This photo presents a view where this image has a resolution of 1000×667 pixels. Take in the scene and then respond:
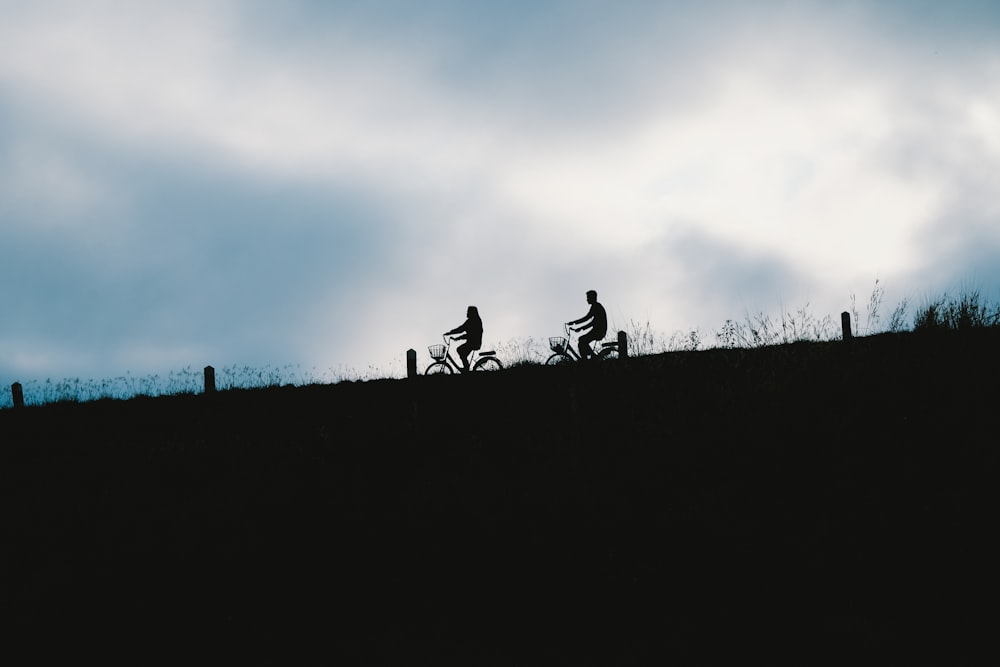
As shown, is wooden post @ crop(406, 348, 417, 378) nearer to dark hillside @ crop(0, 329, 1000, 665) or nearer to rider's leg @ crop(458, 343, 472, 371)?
rider's leg @ crop(458, 343, 472, 371)

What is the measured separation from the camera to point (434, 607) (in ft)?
21.1

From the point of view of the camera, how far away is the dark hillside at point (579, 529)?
19.6 ft

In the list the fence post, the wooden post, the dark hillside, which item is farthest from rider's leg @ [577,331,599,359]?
the fence post

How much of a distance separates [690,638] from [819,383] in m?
5.43

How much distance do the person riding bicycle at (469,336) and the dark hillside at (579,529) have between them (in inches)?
218

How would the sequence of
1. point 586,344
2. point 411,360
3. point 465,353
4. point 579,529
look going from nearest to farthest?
point 579,529 < point 586,344 < point 465,353 < point 411,360

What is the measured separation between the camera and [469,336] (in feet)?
57.4

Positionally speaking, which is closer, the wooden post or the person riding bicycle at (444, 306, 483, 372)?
the person riding bicycle at (444, 306, 483, 372)

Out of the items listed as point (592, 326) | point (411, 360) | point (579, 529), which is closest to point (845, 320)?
point (592, 326)

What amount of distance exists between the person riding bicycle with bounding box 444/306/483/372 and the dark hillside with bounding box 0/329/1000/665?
18.1 ft

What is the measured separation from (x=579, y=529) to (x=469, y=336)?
10.4 m

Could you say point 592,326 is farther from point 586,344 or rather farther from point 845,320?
point 845,320

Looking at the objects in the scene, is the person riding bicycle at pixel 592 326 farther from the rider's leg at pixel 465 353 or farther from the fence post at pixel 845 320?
the fence post at pixel 845 320

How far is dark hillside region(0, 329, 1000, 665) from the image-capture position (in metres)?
5.97
